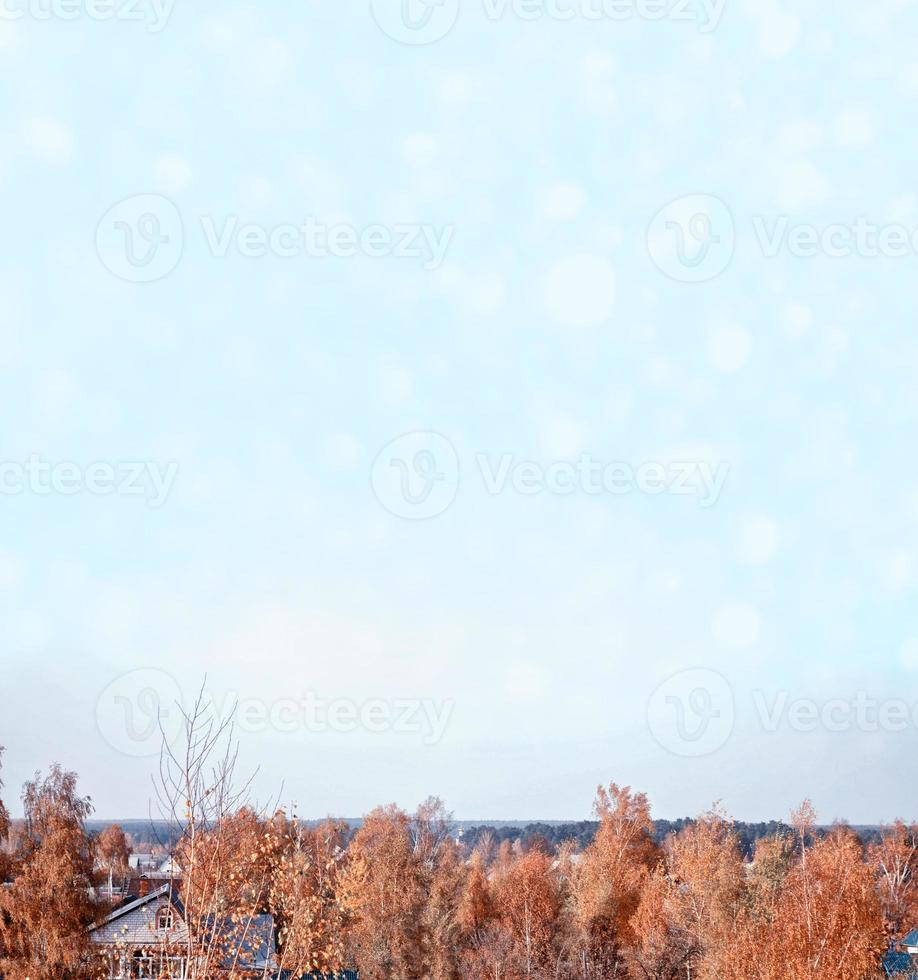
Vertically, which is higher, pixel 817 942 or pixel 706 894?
pixel 817 942

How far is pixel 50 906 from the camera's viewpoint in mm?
37000

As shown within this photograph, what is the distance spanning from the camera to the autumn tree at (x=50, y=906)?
3606cm

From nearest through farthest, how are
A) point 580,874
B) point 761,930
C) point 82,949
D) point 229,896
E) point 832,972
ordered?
point 229,896 → point 832,972 → point 761,930 → point 82,949 → point 580,874

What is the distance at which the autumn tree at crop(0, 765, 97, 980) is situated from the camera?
3606 centimetres

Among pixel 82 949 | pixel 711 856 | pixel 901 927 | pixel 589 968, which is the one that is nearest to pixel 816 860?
pixel 711 856

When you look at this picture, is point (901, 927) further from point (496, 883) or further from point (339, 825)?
point (339, 825)

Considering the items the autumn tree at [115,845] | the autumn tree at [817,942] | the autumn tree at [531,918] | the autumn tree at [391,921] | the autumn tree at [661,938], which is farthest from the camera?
the autumn tree at [115,845]

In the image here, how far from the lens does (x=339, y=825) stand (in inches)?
3127

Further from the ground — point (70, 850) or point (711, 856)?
point (70, 850)

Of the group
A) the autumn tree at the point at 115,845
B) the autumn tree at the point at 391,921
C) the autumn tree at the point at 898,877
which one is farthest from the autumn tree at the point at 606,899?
the autumn tree at the point at 115,845

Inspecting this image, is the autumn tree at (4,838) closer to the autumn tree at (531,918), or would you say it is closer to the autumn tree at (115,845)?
the autumn tree at (531,918)

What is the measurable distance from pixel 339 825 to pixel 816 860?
41.2m

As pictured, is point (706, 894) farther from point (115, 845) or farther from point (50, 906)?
point (115, 845)

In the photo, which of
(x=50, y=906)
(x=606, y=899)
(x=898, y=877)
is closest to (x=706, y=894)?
(x=606, y=899)
